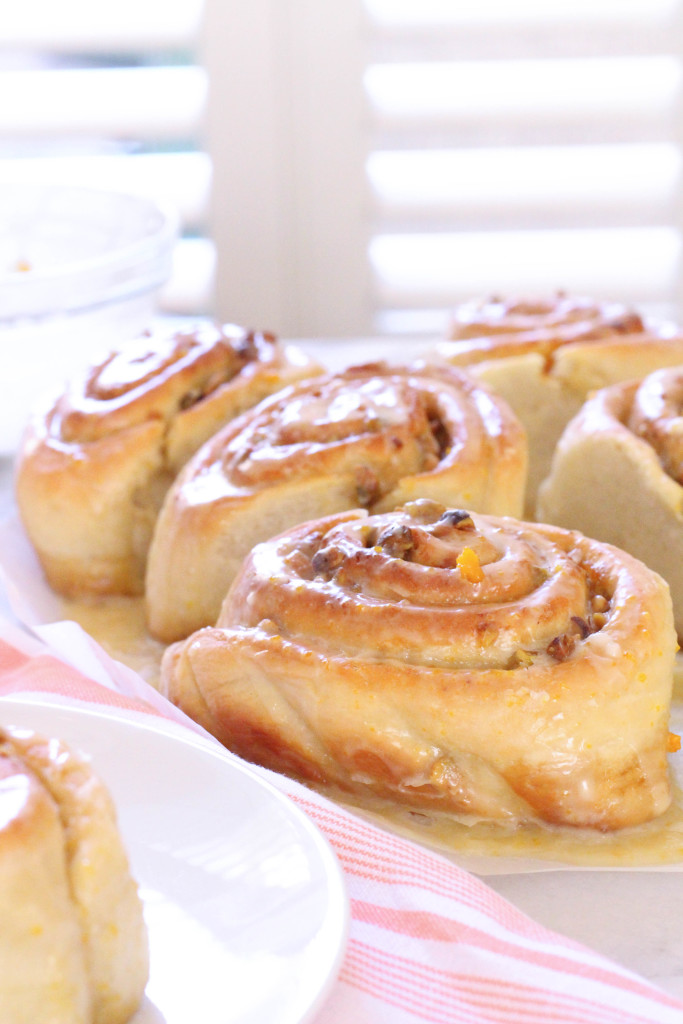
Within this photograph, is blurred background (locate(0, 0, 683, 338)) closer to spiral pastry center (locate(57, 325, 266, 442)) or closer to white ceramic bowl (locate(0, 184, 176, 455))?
white ceramic bowl (locate(0, 184, 176, 455))

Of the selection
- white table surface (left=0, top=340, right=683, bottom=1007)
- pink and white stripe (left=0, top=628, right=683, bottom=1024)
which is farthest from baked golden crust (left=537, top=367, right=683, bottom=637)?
pink and white stripe (left=0, top=628, right=683, bottom=1024)

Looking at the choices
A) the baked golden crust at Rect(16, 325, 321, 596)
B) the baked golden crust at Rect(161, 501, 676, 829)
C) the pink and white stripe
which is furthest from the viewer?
the baked golden crust at Rect(16, 325, 321, 596)

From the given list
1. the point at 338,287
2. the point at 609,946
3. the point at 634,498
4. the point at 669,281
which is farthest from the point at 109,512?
the point at 669,281

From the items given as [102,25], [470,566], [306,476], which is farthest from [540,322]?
[102,25]

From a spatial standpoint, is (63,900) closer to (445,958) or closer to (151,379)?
(445,958)

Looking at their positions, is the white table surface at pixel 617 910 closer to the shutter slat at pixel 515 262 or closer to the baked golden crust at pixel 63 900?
the baked golden crust at pixel 63 900

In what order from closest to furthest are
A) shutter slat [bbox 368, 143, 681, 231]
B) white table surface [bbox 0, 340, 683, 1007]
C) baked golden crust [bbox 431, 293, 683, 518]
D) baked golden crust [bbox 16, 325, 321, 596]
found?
white table surface [bbox 0, 340, 683, 1007] → baked golden crust [bbox 16, 325, 321, 596] → baked golden crust [bbox 431, 293, 683, 518] → shutter slat [bbox 368, 143, 681, 231]

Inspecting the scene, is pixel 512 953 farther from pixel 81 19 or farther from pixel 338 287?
pixel 81 19
